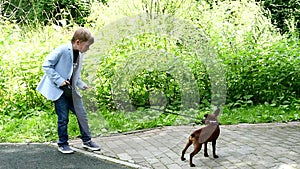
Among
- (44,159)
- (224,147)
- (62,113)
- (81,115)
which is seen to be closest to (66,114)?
(62,113)

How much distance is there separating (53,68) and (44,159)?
0.95m

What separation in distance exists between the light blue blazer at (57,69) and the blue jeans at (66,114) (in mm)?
143

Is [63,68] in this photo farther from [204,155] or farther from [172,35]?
[172,35]

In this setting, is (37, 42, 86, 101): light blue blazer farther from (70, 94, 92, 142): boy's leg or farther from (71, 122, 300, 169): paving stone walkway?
(71, 122, 300, 169): paving stone walkway

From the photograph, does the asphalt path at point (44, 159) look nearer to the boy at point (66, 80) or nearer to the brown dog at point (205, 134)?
the boy at point (66, 80)

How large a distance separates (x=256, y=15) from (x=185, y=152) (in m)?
5.00

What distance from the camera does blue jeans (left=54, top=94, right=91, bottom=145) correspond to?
4293 mm

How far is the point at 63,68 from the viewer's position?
4109 mm

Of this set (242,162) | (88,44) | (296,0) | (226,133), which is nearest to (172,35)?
(226,133)

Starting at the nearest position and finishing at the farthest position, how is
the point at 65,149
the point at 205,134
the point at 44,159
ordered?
the point at 205,134, the point at 44,159, the point at 65,149

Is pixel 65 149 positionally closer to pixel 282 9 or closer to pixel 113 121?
pixel 113 121

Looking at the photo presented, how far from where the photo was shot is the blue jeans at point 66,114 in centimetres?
429

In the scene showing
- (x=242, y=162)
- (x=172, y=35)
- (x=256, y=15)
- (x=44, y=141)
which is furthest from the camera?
(x=256, y=15)

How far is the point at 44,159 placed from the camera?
168 inches
